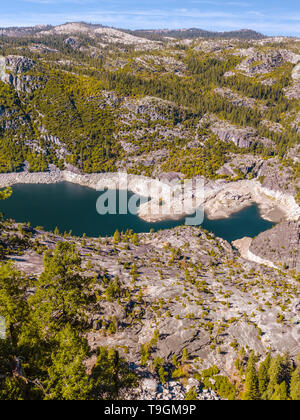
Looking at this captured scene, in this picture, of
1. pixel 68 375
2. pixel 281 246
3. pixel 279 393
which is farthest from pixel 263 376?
pixel 281 246

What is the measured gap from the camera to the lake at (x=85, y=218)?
11825 cm

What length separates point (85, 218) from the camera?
12875 cm

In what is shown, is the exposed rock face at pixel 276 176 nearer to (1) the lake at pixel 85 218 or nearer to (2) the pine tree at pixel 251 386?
→ (1) the lake at pixel 85 218

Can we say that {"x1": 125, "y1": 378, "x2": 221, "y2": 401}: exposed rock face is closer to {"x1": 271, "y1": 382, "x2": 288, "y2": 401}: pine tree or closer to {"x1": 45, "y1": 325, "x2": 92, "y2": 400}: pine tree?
{"x1": 271, "y1": 382, "x2": 288, "y2": 401}: pine tree

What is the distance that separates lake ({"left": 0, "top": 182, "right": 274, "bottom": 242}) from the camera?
11825cm

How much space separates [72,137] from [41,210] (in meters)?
82.1

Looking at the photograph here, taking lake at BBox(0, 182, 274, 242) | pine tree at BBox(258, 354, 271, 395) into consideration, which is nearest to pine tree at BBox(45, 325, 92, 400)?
pine tree at BBox(258, 354, 271, 395)

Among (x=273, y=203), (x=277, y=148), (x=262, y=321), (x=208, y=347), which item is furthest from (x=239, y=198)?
(x=208, y=347)

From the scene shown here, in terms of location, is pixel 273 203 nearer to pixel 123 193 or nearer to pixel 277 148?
pixel 277 148

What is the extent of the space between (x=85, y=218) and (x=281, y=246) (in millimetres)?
84765

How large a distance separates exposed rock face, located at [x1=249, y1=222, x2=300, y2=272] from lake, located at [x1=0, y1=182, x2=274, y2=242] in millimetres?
17193

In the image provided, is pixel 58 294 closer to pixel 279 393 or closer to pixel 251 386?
pixel 251 386

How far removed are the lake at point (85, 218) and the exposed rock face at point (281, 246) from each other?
56.4ft

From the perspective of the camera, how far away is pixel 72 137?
19888cm
